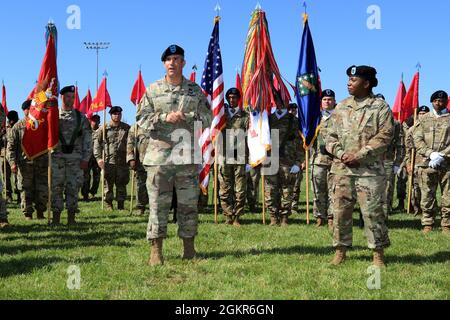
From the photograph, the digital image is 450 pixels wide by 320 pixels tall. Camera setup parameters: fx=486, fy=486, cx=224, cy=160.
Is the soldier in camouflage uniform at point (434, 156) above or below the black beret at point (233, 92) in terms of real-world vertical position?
below

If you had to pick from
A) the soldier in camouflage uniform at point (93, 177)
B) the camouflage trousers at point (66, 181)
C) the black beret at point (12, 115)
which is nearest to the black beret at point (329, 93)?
the camouflage trousers at point (66, 181)

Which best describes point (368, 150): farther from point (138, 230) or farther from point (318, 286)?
point (138, 230)

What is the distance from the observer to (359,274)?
19.2 ft

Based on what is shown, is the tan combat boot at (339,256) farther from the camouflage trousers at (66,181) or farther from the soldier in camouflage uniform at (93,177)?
the soldier in camouflage uniform at (93,177)

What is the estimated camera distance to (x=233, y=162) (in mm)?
10492

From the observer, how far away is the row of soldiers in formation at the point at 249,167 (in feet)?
20.7

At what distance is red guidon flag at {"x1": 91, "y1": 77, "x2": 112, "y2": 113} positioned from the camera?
1558 cm

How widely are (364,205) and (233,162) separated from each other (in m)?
4.53

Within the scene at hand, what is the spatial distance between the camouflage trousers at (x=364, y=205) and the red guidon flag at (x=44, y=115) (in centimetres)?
611

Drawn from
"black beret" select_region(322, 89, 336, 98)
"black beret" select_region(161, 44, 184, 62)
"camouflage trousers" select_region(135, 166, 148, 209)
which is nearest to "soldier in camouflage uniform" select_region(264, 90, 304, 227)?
"black beret" select_region(322, 89, 336, 98)

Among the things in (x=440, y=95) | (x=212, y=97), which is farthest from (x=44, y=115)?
(x=440, y=95)

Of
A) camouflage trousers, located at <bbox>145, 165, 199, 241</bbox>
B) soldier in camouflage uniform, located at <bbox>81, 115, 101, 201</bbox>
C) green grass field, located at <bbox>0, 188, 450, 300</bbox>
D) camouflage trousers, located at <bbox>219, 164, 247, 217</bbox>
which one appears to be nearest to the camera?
green grass field, located at <bbox>0, 188, 450, 300</bbox>

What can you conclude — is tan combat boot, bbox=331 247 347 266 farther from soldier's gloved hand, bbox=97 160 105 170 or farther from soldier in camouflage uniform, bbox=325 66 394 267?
soldier's gloved hand, bbox=97 160 105 170

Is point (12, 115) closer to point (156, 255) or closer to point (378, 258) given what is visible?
point (156, 255)
